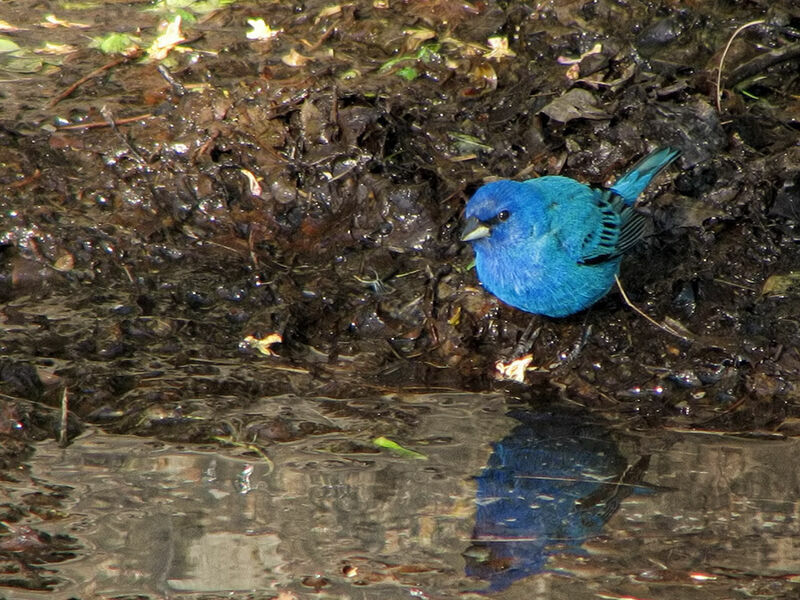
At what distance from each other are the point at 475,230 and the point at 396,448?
1.16 metres

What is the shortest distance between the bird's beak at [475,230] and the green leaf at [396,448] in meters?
1.10

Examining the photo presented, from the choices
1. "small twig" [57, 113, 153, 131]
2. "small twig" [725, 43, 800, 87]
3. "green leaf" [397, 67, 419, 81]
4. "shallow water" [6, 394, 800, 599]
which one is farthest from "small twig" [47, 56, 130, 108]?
"small twig" [725, 43, 800, 87]

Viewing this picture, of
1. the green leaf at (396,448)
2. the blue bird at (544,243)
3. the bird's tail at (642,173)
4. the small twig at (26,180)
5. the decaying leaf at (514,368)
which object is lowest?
the green leaf at (396,448)

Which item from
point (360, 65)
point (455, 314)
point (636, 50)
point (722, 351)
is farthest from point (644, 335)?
point (360, 65)

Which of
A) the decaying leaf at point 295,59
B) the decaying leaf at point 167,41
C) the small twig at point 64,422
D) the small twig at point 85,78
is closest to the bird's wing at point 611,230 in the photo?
the decaying leaf at point 295,59

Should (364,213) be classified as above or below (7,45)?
below

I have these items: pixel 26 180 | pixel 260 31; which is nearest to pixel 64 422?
pixel 26 180

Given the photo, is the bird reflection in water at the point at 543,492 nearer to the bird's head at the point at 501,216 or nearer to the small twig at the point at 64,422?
the bird's head at the point at 501,216

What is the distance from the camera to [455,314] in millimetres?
5031

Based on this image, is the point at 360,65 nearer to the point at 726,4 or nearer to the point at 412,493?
the point at 726,4

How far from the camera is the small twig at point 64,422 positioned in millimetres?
4124

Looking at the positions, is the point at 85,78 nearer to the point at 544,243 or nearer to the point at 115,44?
the point at 115,44

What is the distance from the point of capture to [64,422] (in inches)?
166

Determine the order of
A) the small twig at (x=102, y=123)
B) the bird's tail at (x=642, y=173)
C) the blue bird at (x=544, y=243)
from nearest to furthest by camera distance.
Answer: the blue bird at (x=544, y=243) → the bird's tail at (x=642, y=173) → the small twig at (x=102, y=123)
